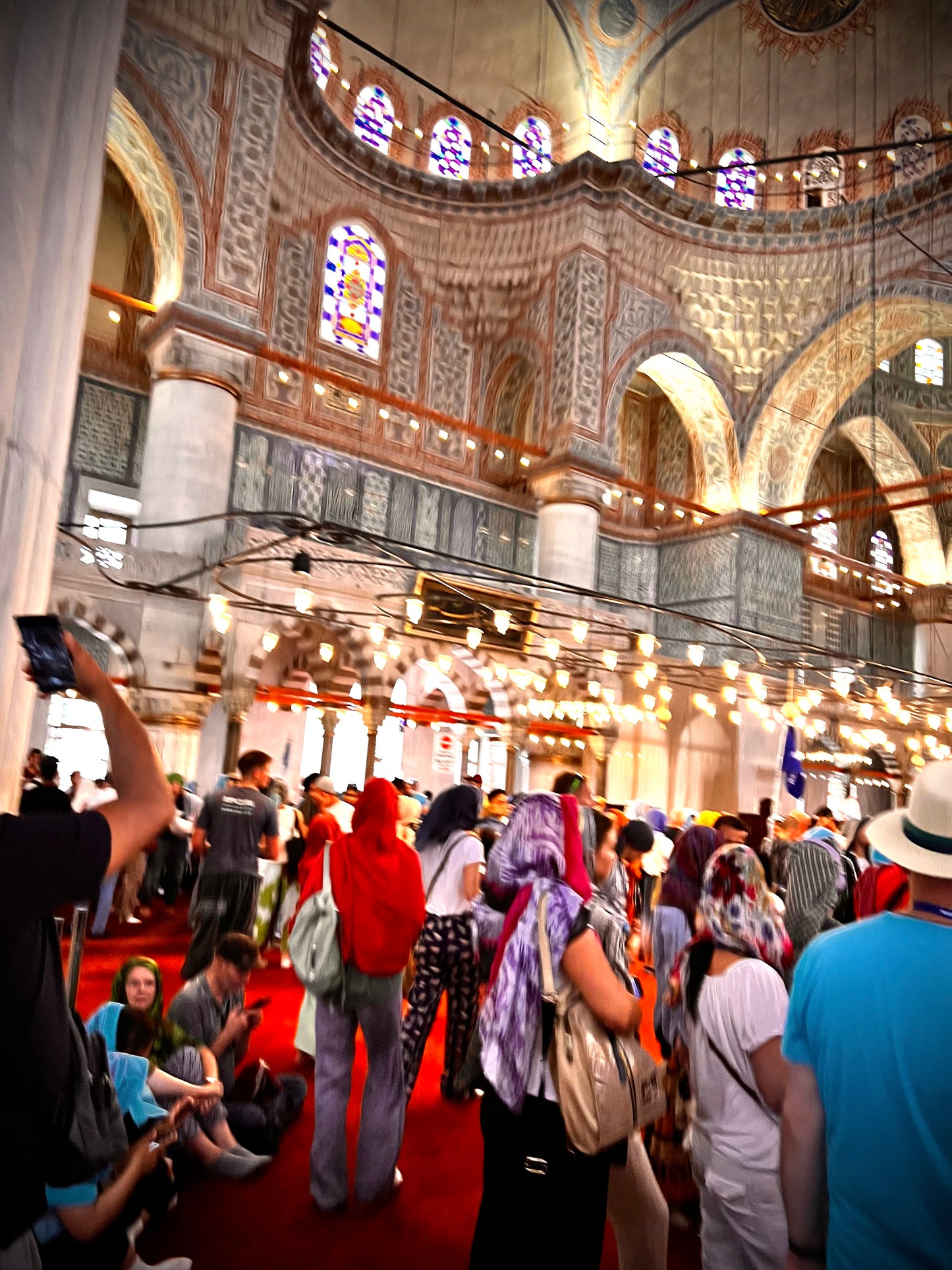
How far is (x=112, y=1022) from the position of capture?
3061 millimetres

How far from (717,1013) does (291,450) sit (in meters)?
14.4

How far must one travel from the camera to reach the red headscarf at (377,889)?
10.5 ft

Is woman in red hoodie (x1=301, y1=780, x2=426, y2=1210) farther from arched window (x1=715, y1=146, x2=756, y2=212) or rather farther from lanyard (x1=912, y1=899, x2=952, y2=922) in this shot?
arched window (x1=715, y1=146, x2=756, y2=212)

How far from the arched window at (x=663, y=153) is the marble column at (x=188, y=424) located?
9.91m

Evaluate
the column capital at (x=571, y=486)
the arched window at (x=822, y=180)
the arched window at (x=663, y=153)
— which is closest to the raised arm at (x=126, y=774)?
the column capital at (x=571, y=486)

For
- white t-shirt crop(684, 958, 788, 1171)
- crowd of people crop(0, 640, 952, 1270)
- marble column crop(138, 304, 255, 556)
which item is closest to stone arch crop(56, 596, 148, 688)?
marble column crop(138, 304, 255, 556)

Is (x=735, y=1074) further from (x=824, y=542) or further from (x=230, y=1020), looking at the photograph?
(x=824, y=542)

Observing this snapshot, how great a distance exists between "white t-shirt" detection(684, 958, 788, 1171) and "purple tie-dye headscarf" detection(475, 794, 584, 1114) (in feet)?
1.39

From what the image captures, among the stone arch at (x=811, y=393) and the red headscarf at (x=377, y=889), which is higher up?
the stone arch at (x=811, y=393)

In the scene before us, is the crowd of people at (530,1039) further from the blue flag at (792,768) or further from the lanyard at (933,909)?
the blue flag at (792,768)

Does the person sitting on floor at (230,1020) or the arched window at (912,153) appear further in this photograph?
the arched window at (912,153)

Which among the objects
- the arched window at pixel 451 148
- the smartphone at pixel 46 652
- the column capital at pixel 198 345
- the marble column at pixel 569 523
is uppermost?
the arched window at pixel 451 148

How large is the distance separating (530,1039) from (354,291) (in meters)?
16.3

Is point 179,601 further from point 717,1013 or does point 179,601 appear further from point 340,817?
point 717,1013
